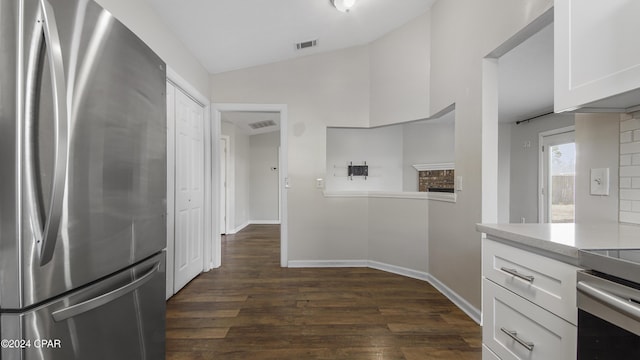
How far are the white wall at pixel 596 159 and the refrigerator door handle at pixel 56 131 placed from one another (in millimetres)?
2286

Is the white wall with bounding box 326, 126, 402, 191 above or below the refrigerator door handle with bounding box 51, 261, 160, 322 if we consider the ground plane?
above

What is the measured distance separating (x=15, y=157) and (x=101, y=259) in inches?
15.7

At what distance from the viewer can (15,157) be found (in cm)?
72

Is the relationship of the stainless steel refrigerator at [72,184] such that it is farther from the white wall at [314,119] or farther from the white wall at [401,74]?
the white wall at [401,74]

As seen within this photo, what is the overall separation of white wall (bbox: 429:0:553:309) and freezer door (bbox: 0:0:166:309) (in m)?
2.18

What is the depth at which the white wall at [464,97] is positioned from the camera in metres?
1.93

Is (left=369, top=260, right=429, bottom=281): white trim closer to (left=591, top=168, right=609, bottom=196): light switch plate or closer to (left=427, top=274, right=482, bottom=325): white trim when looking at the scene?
(left=427, top=274, right=482, bottom=325): white trim

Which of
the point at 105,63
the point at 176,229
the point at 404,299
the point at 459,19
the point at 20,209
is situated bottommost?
the point at 404,299

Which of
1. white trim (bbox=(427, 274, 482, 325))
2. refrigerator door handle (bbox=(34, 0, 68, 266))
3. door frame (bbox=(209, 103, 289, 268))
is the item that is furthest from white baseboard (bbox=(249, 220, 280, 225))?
→ refrigerator door handle (bbox=(34, 0, 68, 266))

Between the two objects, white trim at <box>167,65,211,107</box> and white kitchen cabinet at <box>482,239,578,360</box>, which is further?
white trim at <box>167,65,211,107</box>

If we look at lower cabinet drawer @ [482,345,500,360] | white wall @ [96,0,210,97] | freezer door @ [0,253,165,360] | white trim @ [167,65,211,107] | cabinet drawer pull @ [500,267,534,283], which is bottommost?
lower cabinet drawer @ [482,345,500,360]

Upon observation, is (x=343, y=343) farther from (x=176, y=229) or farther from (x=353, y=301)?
(x=176, y=229)

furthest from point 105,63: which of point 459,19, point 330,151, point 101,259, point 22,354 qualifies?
point 330,151

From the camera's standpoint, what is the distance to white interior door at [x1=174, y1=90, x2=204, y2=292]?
2.70m
